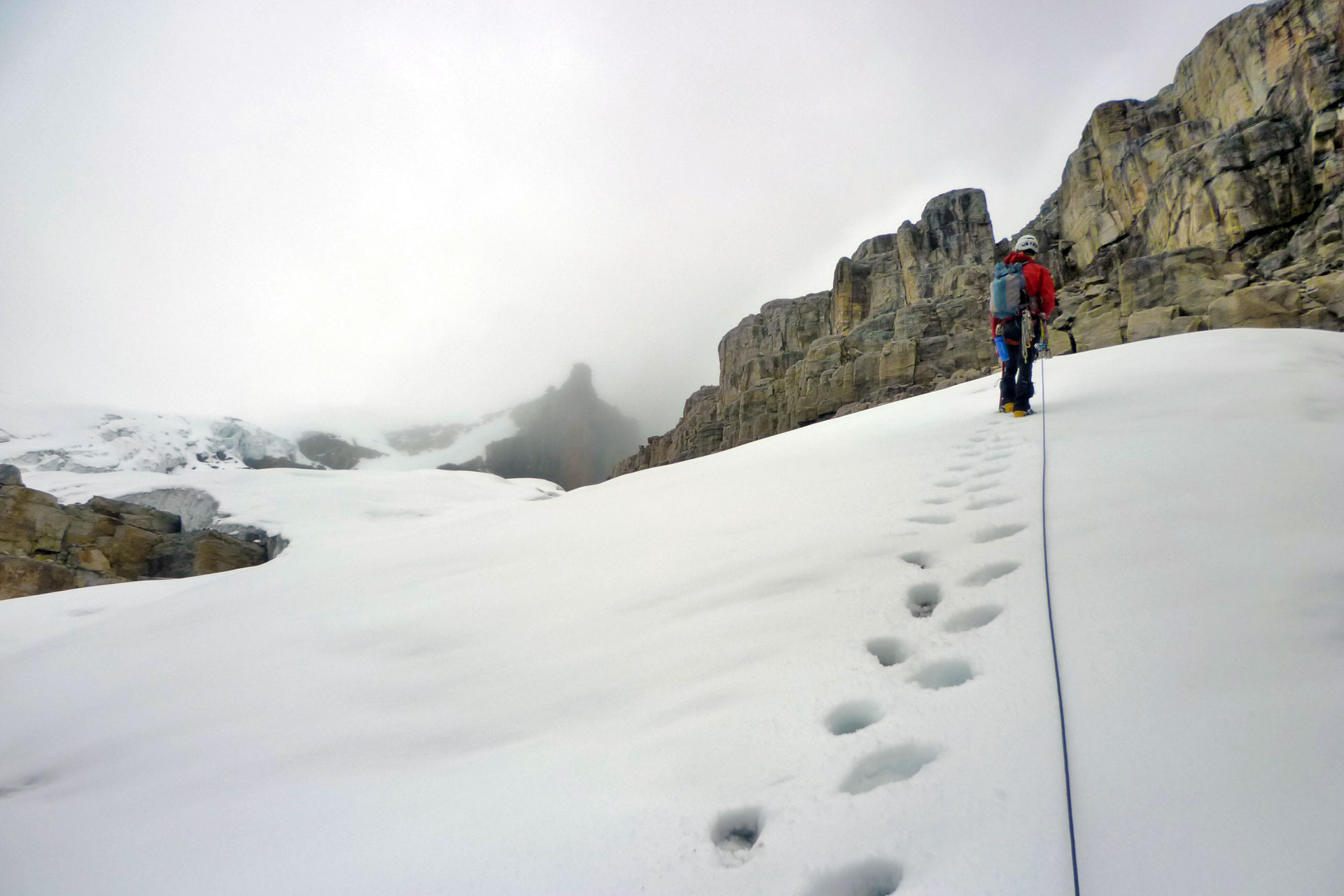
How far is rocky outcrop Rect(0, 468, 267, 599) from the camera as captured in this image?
11172mm

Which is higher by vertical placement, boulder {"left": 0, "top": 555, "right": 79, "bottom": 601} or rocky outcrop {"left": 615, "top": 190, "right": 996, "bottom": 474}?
rocky outcrop {"left": 615, "top": 190, "right": 996, "bottom": 474}

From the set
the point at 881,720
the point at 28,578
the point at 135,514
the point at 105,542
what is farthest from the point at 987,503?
the point at 135,514

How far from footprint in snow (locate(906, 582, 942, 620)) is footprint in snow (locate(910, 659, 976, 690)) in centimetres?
34

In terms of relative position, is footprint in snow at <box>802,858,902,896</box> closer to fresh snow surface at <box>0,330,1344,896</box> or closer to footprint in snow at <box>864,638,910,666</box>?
fresh snow surface at <box>0,330,1344,896</box>

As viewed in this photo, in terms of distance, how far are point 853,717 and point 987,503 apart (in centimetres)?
189

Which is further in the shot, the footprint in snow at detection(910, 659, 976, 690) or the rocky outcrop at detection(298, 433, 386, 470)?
the rocky outcrop at detection(298, 433, 386, 470)

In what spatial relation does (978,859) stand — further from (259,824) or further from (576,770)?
(259,824)

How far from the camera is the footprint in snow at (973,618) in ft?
6.03

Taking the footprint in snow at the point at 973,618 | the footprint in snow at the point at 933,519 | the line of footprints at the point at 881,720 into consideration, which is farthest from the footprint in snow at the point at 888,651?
the footprint in snow at the point at 933,519

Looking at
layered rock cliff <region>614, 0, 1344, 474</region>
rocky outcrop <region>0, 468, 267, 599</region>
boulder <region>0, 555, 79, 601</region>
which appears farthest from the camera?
layered rock cliff <region>614, 0, 1344, 474</region>

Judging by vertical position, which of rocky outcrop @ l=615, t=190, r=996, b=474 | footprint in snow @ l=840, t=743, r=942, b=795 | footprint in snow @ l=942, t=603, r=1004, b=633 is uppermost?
rocky outcrop @ l=615, t=190, r=996, b=474

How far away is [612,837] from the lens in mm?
1222

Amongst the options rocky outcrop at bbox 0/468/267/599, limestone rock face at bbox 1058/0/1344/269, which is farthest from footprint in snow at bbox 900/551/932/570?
limestone rock face at bbox 1058/0/1344/269

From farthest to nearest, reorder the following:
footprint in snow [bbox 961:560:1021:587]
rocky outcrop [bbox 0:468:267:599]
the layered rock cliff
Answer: the layered rock cliff, rocky outcrop [bbox 0:468:267:599], footprint in snow [bbox 961:560:1021:587]
